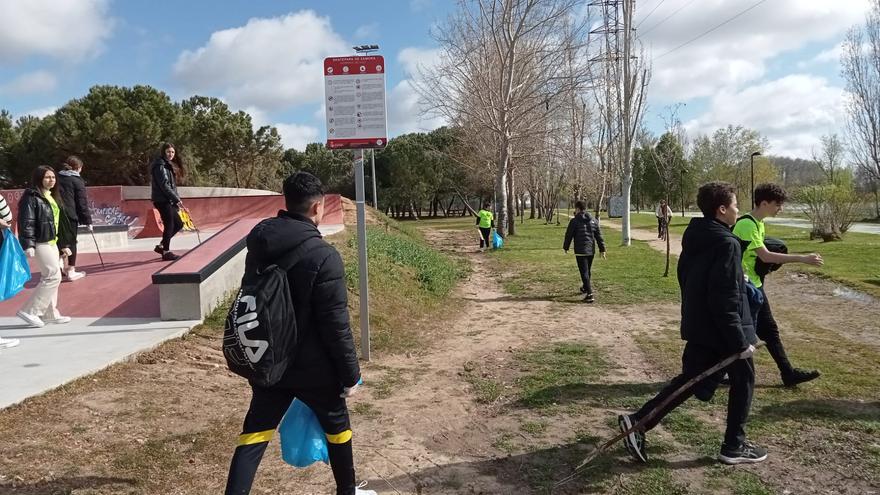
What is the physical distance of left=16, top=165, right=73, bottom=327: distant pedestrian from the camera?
5.79 metres

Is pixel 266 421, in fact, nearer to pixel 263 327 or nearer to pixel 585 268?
pixel 263 327

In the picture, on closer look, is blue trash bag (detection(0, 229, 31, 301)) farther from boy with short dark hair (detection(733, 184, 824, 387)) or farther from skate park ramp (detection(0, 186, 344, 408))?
boy with short dark hair (detection(733, 184, 824, 387))

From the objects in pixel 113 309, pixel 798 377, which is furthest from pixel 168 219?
pixel 798 377

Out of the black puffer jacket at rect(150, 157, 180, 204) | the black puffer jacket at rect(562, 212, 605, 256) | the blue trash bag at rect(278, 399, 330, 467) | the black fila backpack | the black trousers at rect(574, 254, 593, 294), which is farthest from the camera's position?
the black trousers at rect(574, 254, 593, 294)

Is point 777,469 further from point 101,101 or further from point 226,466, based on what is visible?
point 101,101

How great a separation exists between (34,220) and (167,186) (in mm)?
2339

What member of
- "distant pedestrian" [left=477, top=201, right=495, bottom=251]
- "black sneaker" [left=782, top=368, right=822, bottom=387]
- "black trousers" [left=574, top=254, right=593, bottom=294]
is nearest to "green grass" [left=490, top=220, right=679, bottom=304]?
"black trousers" [left=574, top=254, right=593, bottom=294]

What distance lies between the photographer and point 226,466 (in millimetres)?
3512

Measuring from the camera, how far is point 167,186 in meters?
8.08

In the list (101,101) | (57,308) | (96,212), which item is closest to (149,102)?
(101,101)

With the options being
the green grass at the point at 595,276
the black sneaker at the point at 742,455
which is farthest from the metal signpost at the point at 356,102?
the green grass at the point at 595,276

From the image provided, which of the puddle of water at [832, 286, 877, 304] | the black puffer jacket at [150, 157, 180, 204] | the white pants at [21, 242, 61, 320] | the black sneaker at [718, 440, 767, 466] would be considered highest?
the black puffer jacket at [150, 157, 180, 204]

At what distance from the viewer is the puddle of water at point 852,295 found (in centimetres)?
968

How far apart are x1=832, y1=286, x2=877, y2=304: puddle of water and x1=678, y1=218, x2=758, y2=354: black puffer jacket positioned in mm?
7910
